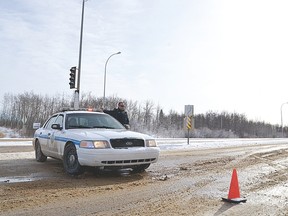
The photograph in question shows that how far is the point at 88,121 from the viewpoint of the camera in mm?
8672

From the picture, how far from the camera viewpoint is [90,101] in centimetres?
7381

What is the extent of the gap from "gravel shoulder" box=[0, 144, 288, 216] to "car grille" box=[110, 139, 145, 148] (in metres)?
0.76

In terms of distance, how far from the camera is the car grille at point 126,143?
23.7 ft

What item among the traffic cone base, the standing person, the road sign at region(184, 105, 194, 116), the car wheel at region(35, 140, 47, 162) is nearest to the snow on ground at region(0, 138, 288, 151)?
the road sign at region(184, 105, 194, 116)

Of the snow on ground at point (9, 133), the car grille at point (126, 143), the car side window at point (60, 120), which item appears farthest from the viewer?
the snow on ground at point (9, 133)

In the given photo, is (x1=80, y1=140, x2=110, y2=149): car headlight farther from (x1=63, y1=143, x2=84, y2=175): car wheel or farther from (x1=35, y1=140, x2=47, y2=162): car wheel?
(x1=35, y1=140, x2=47, y2=162): car wheel

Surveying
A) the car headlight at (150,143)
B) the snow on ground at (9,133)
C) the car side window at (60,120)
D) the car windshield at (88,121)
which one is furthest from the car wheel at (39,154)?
the snow on ground at (9,133)

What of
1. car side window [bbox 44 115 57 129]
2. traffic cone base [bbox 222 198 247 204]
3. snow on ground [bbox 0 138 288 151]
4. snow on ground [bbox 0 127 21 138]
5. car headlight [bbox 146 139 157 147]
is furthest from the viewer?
snow on ground [bbox 0 127 21 138]

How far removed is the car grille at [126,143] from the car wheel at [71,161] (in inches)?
36.3

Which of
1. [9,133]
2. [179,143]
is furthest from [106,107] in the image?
[179,143]

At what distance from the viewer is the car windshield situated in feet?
27.9

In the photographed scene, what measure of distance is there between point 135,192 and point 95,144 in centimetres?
158

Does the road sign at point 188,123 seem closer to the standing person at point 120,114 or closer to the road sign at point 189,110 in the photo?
the road sign at point 189,110

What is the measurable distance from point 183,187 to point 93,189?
1833mm
